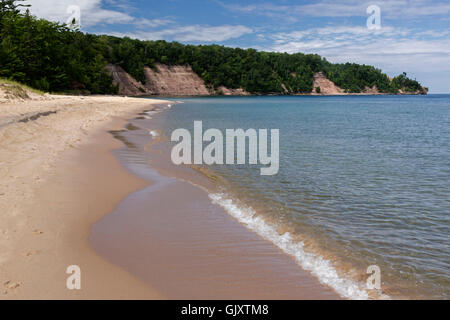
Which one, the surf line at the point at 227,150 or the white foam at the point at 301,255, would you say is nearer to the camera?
the white foam at the point at 301,255

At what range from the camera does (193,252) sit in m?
5.88

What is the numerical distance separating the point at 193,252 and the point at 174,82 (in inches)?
5635

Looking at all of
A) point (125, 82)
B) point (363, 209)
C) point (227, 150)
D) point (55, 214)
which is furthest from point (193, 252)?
point (125, 82)

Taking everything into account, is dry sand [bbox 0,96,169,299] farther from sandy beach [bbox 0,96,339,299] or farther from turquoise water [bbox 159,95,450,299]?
turquoise water [bbox 159,95,450,299]

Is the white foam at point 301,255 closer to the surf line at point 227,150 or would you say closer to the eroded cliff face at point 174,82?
the surf line at point 227,150

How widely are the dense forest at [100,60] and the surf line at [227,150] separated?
3301 centimetres

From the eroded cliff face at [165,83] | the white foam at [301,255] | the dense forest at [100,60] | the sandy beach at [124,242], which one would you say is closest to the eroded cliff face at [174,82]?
the eroded cliff face at [165,83]

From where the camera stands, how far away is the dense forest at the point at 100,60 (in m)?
51.8

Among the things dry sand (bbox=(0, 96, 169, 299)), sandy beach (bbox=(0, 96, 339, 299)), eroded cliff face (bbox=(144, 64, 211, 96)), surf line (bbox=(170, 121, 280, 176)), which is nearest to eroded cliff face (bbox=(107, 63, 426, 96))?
eroded cliff face (bbox=(144, 64, 211, 96))

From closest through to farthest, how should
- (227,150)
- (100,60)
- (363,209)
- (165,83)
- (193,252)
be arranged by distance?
(193,252) < (363,209) < (227,150) < (100,60) < (165,83)

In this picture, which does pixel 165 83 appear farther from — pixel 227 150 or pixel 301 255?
pixel 301 255

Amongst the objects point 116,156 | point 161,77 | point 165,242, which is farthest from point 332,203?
point 161,77
